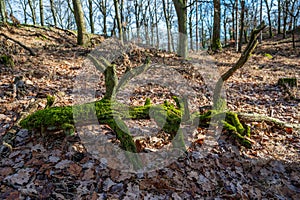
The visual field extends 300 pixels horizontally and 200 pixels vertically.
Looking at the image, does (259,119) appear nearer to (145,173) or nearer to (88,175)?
(145,173)

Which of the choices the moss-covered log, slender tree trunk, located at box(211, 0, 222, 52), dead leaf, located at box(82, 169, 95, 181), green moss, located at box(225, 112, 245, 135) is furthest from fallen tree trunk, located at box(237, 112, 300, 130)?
slender tree trunk, located at box(211, 0, 222, 52)

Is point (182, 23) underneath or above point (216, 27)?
underneath

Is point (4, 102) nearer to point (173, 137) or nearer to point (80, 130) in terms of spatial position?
point (80, 130)

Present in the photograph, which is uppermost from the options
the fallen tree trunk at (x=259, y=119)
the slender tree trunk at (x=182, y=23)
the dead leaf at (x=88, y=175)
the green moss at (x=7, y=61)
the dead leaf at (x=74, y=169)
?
the slender tree trunk at (x=182, y=23)

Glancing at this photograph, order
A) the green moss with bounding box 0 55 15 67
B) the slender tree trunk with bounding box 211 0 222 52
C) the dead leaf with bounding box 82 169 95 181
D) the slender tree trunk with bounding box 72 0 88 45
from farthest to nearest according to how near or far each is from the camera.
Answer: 1. the slender tree trunk with bounding box 211 0 222 52
2. the slender tree trunk with bounding box 72 0 88 45
3. the green moss with bounding box 0 55 15 67
4. the dead leaf with bounding box 82 169 95 181

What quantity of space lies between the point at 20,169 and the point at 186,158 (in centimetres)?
239

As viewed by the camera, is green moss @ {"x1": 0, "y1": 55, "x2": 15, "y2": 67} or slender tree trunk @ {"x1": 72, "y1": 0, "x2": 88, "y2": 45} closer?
green moss @ {"x1": 0, "y1": 55, "x2": 15, "y2": 67}

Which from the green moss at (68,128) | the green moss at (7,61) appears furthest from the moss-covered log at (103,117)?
the green moss at (7,61)

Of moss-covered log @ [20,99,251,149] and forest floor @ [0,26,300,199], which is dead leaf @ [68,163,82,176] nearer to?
forest floor @ [0,26,300,199]

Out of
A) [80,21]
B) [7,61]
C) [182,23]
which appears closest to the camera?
[7,61]

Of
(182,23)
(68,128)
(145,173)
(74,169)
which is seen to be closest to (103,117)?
(68,128)

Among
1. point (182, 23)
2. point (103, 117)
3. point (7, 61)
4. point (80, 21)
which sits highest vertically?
point (80, 21)

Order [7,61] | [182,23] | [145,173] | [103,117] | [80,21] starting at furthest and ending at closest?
1. [182,23]
2. [80,21]
3. [7,61]
4. [103,117]
5. [145,173]

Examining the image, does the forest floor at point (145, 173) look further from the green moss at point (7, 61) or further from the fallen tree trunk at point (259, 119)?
the green moss at point (7, 61)
